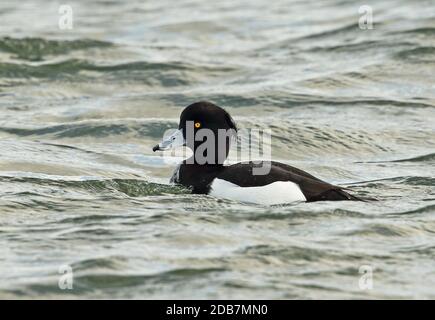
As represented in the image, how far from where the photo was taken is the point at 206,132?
11.2 m

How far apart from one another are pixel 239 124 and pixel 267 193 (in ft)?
16.7

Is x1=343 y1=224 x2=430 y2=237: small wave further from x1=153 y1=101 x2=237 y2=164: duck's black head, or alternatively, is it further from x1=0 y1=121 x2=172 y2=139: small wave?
x1=0 y1=121 x2=172 y2=139: small wave

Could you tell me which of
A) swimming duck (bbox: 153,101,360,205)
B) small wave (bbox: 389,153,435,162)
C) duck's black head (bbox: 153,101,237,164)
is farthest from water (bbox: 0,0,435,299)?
duck's black head (bbox: 153,101,237,164)

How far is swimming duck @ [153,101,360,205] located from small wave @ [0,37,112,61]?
870cm

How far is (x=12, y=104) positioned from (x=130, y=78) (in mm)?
2323

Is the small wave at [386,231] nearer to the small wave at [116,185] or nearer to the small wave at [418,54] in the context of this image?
the small wave at [116,185]

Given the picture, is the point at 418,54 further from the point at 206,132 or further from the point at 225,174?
the point at 225,174

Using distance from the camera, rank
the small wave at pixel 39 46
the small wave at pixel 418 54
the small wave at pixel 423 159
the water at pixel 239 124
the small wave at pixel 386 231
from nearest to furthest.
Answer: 1. the water at pixel 239 124
2. the small wave at pixel 386 231
3. the small wave at pixel 423 159
4. the small wave at pixel 418 54
5. the small wave at pixel 39 46

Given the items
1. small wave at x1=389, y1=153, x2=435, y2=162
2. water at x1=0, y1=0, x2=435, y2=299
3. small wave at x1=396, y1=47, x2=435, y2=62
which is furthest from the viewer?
small wave at x1=396, y1=47, x2=435, y2=62

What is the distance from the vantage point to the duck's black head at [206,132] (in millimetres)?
11125

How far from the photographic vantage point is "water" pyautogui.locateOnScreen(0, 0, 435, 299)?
29.0ft

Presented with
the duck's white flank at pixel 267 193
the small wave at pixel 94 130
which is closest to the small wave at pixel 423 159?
the small wave at pixel 94 130

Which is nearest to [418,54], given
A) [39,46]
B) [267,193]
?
[39,46]

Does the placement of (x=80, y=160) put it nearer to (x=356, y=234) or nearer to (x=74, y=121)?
(x=74, y=121)
